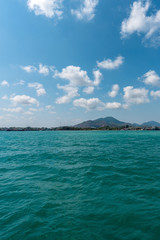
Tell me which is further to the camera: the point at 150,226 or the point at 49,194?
the point at 49,194

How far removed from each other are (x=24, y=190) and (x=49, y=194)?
229cm

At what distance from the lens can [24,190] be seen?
9703 mm

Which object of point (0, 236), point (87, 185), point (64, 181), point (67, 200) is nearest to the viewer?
point (0, 236)

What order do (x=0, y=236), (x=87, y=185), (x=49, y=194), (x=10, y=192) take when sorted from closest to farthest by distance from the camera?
1. (x=0, y=236)
2. (x=49, y=194)
3. (x=10, y=192)
4. (x=87, y=185)

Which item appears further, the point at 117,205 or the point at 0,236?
the point at 117,205

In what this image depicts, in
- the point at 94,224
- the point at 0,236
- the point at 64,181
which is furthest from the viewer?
the point at 64,181

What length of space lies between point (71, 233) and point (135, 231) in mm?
2821

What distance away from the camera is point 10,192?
31.2 ft

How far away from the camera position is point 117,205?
24.3 feet

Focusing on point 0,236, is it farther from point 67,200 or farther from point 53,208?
point 67,200

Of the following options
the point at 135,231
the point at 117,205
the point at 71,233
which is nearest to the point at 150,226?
the point at 135,231

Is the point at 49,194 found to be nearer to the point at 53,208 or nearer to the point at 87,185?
the point at 53,208

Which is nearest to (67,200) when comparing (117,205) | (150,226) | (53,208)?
(53,208)

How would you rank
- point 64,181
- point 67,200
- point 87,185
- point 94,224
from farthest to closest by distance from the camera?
point 64,181, point 87,185, point 67,200, point 94,224
